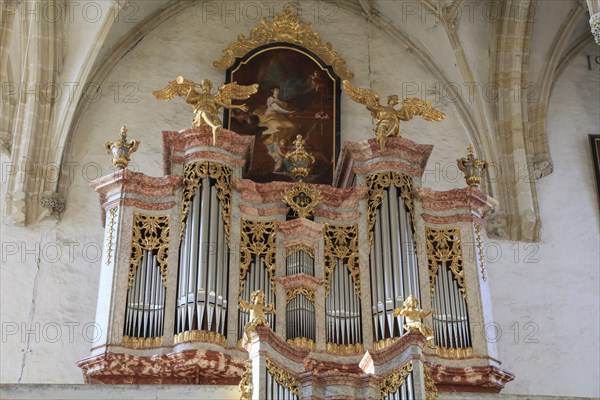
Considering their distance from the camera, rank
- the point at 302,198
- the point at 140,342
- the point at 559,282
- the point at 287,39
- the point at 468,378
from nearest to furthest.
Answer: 1. the point at 140,342
2. the point at 468,378
3. the point at 302,198
4. the point at 559,282
5. the point at 287,39

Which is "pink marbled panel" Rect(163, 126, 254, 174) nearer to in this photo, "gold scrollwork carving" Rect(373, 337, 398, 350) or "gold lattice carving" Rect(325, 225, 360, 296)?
"gold lattice carving" Rect(325, 225, 360, 296)

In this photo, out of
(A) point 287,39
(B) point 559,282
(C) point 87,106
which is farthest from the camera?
(A) point 287,39

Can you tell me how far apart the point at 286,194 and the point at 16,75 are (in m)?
6.13

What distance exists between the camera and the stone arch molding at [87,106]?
1669cm

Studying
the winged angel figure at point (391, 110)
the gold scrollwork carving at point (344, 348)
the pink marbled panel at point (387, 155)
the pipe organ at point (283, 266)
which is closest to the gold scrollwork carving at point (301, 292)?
the pipe organ at point (283, 266)

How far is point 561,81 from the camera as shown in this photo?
19.0 metres

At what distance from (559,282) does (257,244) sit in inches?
228

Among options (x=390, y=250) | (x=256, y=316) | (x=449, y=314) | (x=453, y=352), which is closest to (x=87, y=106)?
(x=390, y=250)

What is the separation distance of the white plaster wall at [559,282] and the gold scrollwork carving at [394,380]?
18.5 feet

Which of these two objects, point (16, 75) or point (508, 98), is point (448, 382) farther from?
point (16, 75)

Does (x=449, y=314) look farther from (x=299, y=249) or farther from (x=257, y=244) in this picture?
(x=257, y=244)

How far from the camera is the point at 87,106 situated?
17.9 m

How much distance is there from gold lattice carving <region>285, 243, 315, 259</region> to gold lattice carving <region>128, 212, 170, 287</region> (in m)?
1.53

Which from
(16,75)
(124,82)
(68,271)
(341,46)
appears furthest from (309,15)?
(68,271)
